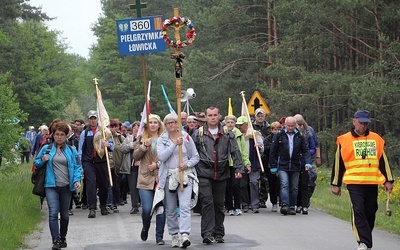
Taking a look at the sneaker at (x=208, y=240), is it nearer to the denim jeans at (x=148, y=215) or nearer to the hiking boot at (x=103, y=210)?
the denim jeans at (x=148, y=215)

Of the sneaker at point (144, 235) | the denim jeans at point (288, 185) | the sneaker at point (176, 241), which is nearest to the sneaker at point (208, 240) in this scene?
the sneaker at point (176, 241)

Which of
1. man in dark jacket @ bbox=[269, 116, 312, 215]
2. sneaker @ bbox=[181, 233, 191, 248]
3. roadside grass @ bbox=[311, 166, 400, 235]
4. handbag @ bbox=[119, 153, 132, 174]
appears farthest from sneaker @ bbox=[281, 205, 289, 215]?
sneaker @ bbox=[181, 233, 191, 248]

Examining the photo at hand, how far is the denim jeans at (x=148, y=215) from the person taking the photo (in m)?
13.4

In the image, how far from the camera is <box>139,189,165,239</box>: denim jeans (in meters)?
13.4

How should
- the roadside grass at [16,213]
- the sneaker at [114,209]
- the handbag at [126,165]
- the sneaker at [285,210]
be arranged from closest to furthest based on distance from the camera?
1. the roadside grass at [16,213]
2. the sneaker at [285,210]
3. the sneaker at [114,209]
4. the handbag at [126,165]

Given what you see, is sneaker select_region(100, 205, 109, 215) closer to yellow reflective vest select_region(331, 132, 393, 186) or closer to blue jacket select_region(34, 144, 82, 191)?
blue jacket select_region(34, 144, 82, 191)

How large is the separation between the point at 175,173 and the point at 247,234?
2348 millimetres

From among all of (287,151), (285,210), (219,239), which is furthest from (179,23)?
(285,210)

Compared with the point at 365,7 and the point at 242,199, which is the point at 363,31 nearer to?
the point at 365,7

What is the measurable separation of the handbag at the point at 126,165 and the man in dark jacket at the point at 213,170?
610 centimetres

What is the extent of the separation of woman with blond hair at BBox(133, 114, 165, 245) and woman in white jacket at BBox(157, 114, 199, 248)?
14.3 inches

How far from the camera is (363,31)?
4141 centimetres

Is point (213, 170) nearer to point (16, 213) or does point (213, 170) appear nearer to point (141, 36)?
point (141, 36)

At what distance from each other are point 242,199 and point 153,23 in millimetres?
3966
